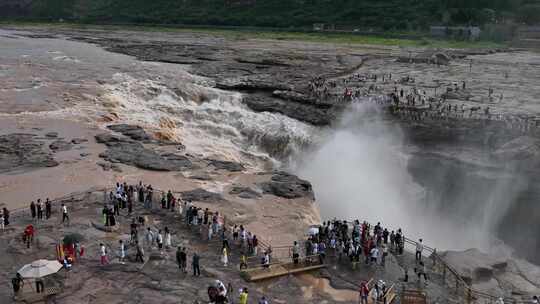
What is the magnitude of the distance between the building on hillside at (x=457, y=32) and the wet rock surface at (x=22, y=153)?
3604 inches

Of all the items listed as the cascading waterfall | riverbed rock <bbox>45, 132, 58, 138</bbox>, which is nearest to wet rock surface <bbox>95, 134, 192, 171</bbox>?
riverbed rock <bbox>45, 132, 58, 138</bbox>

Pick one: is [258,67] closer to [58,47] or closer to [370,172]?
[370,172]

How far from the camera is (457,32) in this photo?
110 metres

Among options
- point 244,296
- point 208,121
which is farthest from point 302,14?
point 244,296

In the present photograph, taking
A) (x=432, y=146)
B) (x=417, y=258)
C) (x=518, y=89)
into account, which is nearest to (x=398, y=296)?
(x=417, y=258)

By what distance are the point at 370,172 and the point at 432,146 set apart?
5.74 meters

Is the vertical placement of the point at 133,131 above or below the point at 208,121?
above

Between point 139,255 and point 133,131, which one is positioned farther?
point 133,131

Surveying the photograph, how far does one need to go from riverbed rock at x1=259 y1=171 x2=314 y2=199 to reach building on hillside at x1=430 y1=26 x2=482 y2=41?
8658 cm

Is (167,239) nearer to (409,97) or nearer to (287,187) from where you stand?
(287,187)

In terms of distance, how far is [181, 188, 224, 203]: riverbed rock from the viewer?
3010cm

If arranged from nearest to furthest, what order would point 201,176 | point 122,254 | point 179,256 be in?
point 179,256, point 122,254, point 201,176

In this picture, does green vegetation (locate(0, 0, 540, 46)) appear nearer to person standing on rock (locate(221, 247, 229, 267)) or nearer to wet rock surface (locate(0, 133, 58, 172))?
wet rock surface (locate(0, 133, 58, 172))

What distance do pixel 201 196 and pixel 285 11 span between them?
121m
